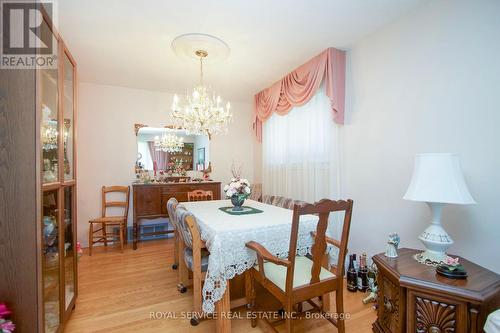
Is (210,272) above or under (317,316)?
above

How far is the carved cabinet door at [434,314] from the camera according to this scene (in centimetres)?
123

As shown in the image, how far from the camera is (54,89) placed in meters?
1.56

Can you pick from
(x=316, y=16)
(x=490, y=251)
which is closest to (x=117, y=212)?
(x=316, y=16)

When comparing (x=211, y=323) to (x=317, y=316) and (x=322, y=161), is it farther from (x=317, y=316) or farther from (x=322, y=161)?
(x=322, y=161)

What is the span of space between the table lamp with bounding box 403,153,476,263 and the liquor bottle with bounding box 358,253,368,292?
2.73 feet

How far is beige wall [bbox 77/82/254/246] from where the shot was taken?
3688 millimetres

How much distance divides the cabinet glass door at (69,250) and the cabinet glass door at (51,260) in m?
0.17

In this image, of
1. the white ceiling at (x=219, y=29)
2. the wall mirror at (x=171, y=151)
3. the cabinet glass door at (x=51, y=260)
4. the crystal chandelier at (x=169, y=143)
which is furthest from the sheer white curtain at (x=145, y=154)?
the cabinet glass door at (x=51, y=260)

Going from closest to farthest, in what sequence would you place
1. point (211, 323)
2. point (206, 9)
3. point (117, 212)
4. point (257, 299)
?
point (211, 323) < point (206, 9) < point (257, 299) < point (117, 212)

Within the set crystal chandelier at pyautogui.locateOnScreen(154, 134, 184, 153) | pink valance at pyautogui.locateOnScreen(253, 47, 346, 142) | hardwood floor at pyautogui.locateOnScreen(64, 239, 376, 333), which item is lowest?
hardwood floor at pyautogui.locateOnScreen(64, 239, 376, 333)

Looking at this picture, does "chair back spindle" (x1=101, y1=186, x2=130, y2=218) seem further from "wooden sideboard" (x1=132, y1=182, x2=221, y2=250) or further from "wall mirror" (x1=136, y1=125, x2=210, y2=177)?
"wall mirror" (x1=136, y1=125, x2=210, y2=177)

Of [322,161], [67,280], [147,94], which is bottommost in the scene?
[67,280]

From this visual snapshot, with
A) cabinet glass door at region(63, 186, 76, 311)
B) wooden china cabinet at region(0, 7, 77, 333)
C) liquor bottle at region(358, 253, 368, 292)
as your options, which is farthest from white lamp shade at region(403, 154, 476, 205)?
cabinet glass door at region(63, 186, 76, 311)

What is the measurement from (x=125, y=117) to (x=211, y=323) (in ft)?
11.3
